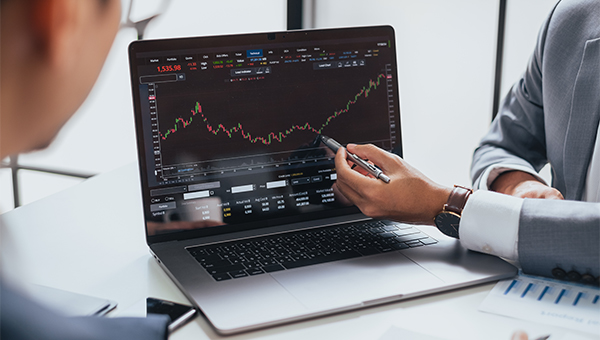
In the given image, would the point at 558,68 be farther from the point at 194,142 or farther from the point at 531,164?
the point at 194,142

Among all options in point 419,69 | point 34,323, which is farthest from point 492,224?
point 419,69

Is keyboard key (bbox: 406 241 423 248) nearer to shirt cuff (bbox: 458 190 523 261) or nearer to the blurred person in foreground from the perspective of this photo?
shirt cuff (bbox: 458 190 523 261)

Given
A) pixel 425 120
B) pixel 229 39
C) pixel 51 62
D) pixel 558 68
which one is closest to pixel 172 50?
pixel 229 39

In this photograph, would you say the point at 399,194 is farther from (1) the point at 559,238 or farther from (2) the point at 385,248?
(1) the point at 559,238

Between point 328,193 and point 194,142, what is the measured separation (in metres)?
0.27

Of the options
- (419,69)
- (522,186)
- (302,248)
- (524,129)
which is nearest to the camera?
(302,248)

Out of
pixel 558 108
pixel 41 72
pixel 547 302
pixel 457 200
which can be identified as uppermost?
pixel 41 72

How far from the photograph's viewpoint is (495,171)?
3.82 ft

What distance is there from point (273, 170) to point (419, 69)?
201 centimetres

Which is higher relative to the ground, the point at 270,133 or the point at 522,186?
the point at 270,133

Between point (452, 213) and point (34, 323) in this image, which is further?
point (452, 213)

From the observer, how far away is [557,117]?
3.87 ft

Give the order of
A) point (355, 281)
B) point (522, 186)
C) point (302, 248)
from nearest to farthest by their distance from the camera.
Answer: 1. point (355, 281)
2. point (302, 248)
3. point (522, 186)

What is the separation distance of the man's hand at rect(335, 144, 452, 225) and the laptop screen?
0.12 meters
